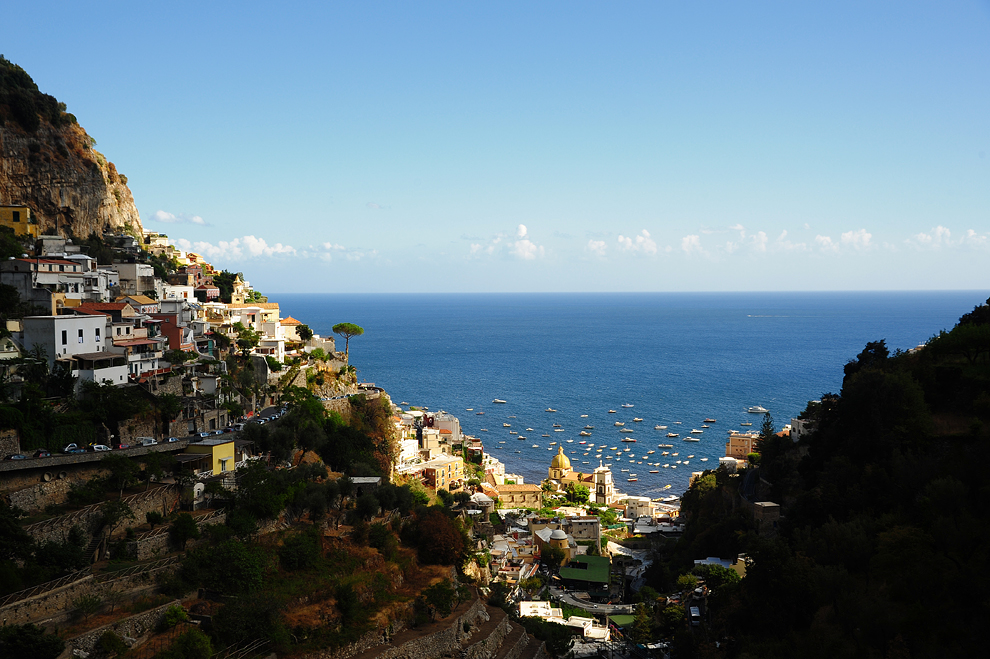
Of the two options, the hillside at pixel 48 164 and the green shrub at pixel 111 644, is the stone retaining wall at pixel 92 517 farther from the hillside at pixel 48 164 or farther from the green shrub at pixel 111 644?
the hillside at pixel 48 164

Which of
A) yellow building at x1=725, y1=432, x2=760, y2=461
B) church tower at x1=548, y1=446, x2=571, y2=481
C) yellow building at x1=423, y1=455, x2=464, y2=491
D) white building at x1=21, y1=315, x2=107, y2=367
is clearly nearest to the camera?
white building at x1=21, y1=315, x2=107, y2=367

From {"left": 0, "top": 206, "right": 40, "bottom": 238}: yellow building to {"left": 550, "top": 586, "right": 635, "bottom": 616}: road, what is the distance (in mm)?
30213

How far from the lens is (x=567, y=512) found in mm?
46125

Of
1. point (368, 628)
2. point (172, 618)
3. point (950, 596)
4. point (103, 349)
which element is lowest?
point (368, 628)

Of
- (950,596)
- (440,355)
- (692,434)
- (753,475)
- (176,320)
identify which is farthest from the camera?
(440,355)

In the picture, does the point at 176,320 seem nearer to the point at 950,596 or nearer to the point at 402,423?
the point at 402,423

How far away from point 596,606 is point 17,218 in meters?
32.4

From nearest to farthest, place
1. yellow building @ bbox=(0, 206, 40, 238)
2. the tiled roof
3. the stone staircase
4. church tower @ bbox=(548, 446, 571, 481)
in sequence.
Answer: the stone staircase → yellow building @ bbox=(0, 206, 40, 238) → the tiled roof → church tower @ bbox=(548, 446, 571, 481)

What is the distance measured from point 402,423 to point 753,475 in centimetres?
2190

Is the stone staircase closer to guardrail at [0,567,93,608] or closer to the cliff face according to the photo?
guardrail at [0,567,93,608]

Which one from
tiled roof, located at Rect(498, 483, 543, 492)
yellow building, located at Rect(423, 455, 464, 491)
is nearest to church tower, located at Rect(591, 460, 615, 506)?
tiled roof, located at Rect(498, 483, 543, 492)

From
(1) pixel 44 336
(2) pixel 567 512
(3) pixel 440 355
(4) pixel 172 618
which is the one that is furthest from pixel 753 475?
(3) pixel 440 355

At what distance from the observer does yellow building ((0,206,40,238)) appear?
3436 cm

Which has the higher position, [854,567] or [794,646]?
[854,567]
